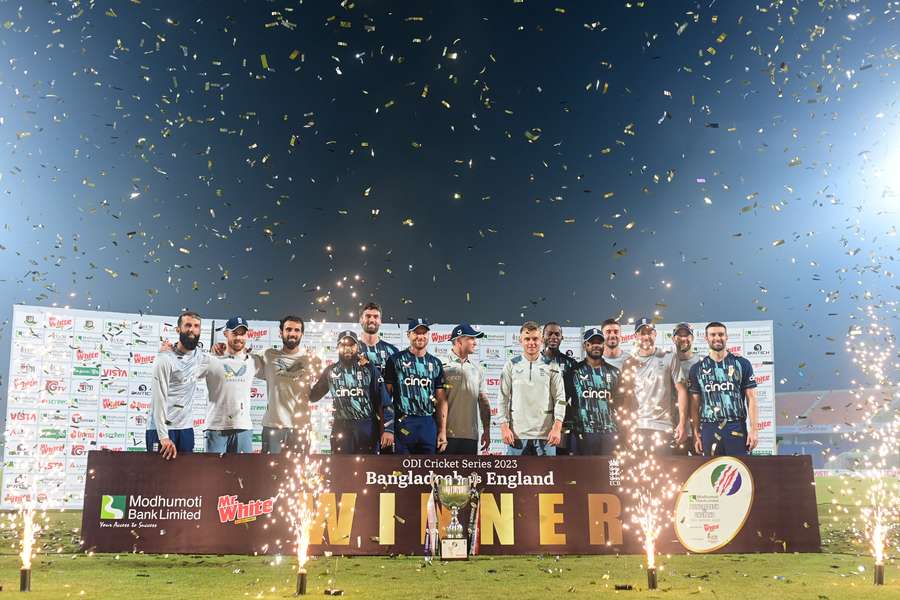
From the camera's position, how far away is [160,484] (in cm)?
791

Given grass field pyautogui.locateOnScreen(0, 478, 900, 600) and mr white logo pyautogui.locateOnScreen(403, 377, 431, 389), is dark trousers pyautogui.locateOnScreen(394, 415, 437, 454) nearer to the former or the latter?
mr white logo pyautogui.locateOnScreen(403, 377, 431, 389)

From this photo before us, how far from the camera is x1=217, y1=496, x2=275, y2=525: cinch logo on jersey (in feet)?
25.8

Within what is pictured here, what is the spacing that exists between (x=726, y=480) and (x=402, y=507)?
13.0ft

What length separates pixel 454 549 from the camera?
7.53 m

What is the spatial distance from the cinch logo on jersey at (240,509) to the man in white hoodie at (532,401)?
3260 mm

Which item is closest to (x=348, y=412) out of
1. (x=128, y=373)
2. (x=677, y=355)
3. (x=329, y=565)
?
(x=329, y=565)

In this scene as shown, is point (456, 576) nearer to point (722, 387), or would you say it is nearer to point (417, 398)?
point (417, 398)

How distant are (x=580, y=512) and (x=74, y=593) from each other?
17.2ft

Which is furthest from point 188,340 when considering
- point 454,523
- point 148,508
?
point 454,523

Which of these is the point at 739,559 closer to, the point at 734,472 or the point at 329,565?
the point at 734,472

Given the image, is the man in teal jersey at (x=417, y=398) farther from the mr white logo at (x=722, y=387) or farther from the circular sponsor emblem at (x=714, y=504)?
the mr white logo at (x=722, y=387)

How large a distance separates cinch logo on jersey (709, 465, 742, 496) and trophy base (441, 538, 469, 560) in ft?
10.3

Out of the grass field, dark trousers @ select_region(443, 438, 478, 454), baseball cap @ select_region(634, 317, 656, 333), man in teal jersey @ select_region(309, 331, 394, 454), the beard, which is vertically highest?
baseball cap @ select_region(634, 317, 656, 333)

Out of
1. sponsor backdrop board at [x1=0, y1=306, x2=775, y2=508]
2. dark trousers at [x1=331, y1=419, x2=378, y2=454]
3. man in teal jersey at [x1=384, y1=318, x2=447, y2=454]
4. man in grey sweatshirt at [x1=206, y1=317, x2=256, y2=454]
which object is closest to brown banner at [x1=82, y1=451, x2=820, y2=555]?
dark trousers at [x1=331, y1=419, x2=378, y2=454]
